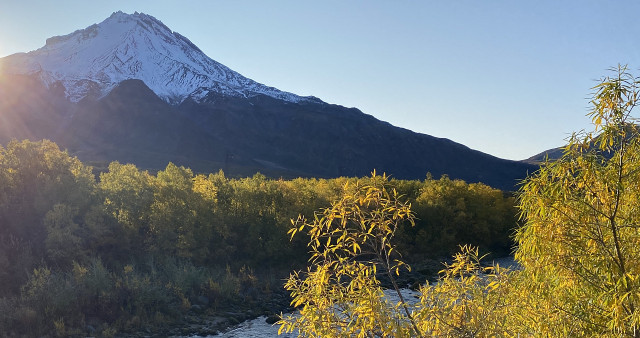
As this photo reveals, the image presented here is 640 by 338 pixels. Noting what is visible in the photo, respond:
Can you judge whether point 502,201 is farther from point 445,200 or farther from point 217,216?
point 217,216

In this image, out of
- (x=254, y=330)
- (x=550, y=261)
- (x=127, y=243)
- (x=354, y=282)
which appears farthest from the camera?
(x=127, y=243)

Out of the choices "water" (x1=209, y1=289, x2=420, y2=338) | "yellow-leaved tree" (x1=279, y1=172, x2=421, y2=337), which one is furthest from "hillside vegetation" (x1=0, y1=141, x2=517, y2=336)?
"yellow-leaved tree" (x1=279, y1=172, x2=421, y2=337)

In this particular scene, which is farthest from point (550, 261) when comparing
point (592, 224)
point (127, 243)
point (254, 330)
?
point (127, 243)

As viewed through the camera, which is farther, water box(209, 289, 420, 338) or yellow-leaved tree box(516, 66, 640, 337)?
water box(209, 289, 420, 338)

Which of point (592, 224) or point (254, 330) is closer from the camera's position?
→ point (592, 224)

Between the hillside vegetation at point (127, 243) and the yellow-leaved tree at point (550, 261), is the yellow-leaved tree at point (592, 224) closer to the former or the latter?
the yellow-leaved tree at point (550, 261)

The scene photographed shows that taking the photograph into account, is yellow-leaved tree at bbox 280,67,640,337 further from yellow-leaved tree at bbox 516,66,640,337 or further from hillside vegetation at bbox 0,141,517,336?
hillside vegetation at bbox 0,141,517,336

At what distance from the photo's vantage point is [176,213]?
3241 centimetres

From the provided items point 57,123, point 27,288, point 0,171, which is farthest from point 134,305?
point 57,123

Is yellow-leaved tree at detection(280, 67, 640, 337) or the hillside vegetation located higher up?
yellow-leaved tree at detection(280, 67, 640, 337)

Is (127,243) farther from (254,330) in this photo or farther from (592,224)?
(592,224)

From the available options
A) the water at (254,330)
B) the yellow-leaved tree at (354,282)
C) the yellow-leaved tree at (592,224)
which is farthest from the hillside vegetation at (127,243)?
the yellow-leaved tree at (354,282)

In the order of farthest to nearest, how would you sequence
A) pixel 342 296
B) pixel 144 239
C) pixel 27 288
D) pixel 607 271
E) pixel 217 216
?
pixel 217 216, pixel 144 239, pixel 27 288, pixel 607 271, pixel 342 296

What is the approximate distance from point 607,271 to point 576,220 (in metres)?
0.80
